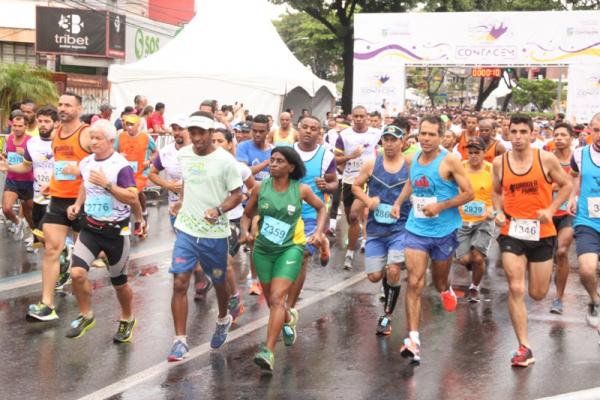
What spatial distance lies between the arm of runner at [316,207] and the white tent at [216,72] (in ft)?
59.8

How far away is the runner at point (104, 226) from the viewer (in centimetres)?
773

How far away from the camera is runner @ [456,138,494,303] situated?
10.4 m

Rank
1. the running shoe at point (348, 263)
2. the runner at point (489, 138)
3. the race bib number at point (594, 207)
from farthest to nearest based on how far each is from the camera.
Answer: the runner at point (489, 138) → the running shoe at point (348, 263) → the race bib number at point (594, 207)

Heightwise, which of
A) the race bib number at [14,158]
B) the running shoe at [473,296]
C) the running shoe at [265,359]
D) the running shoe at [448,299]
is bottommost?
the running shoe at [473,296]

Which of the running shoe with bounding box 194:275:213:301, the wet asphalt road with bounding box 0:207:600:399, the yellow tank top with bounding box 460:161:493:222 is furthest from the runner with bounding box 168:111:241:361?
the yellow tank top with bounding box 460:161:493:222

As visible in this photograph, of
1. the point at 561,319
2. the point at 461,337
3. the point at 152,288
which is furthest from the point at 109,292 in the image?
the point at 561,319

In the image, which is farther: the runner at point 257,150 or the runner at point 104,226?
the runner at point 257,150

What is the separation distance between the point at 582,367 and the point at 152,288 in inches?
187

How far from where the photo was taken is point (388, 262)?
336 inches

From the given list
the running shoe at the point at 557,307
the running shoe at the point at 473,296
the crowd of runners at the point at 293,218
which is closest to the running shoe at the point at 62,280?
the crowd of runners at the point at 293,218

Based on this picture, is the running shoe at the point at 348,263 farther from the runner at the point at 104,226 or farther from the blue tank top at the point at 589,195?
the runner at the point at 104,226

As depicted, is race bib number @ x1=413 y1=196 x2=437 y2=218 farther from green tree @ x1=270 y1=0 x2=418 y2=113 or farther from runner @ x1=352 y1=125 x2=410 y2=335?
green tree @ x1=270 y1=0 x2=418 y2=113

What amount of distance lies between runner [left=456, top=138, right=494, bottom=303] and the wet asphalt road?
424 millimetres

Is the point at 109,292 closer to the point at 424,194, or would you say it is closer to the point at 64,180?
the point at 64,180
